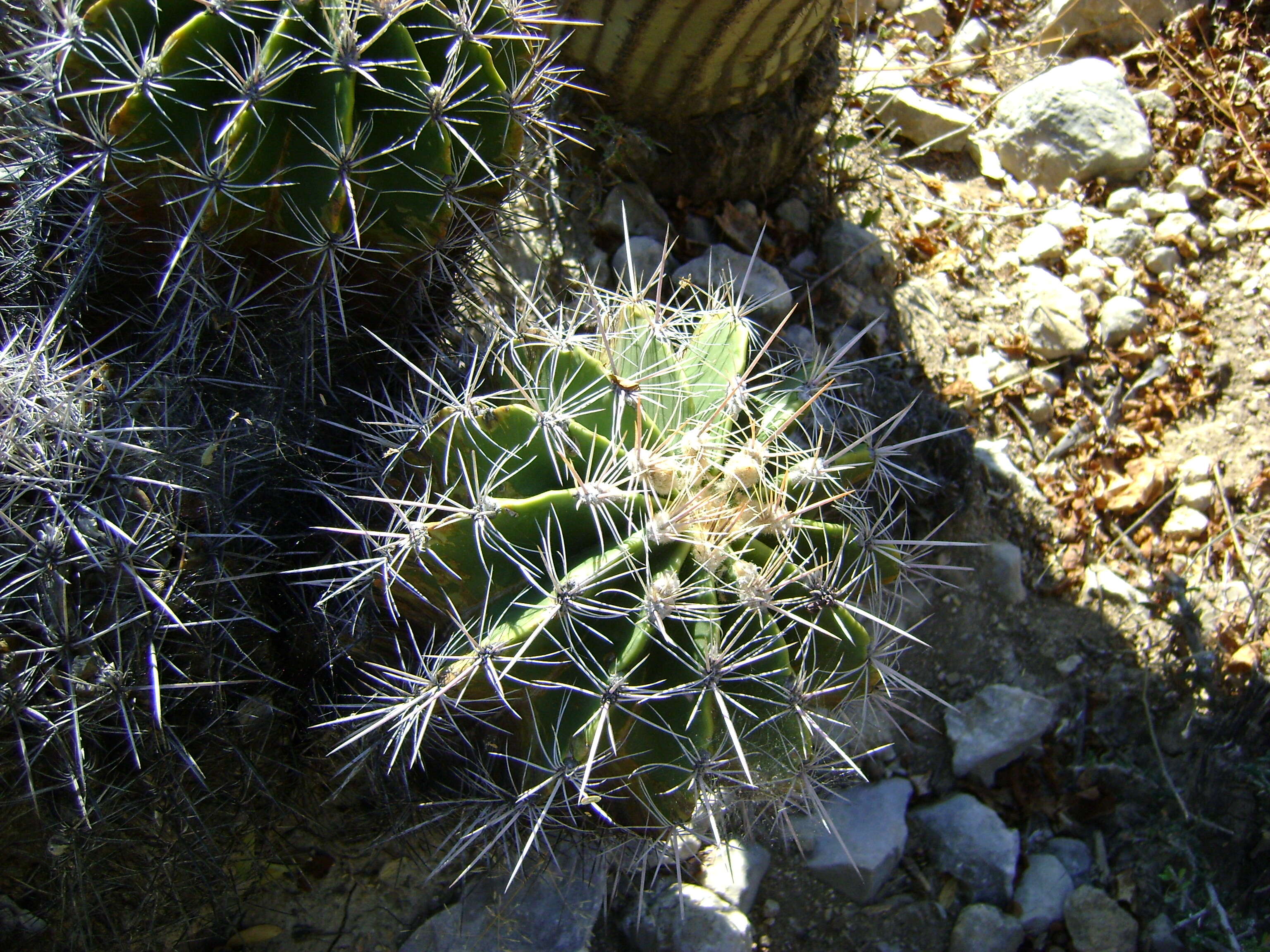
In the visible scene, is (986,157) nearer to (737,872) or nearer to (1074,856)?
(1074,856)

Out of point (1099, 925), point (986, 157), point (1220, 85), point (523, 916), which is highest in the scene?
point (1220, 85)

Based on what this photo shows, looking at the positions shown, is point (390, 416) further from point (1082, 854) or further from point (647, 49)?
point (1082, 854)

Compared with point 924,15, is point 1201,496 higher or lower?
lower

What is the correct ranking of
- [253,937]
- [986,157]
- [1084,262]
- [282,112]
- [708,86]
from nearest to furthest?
[282,112] → [253,937] → [708,86] → [1084,262] → [986,157]

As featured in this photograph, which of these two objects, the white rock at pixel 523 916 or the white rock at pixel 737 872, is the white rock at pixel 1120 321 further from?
the white rock at pixel 523 916

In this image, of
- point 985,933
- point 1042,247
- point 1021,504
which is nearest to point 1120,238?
point 1042,247

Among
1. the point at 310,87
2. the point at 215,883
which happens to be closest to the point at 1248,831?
the point at 215,883

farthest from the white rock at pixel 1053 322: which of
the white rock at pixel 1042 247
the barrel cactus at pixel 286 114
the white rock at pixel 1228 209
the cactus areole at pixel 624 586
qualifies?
the barrel cactus at pixel 286 114

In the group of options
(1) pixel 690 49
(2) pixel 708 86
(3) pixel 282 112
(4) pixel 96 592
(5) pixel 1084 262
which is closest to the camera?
(4) pixel 96 592
